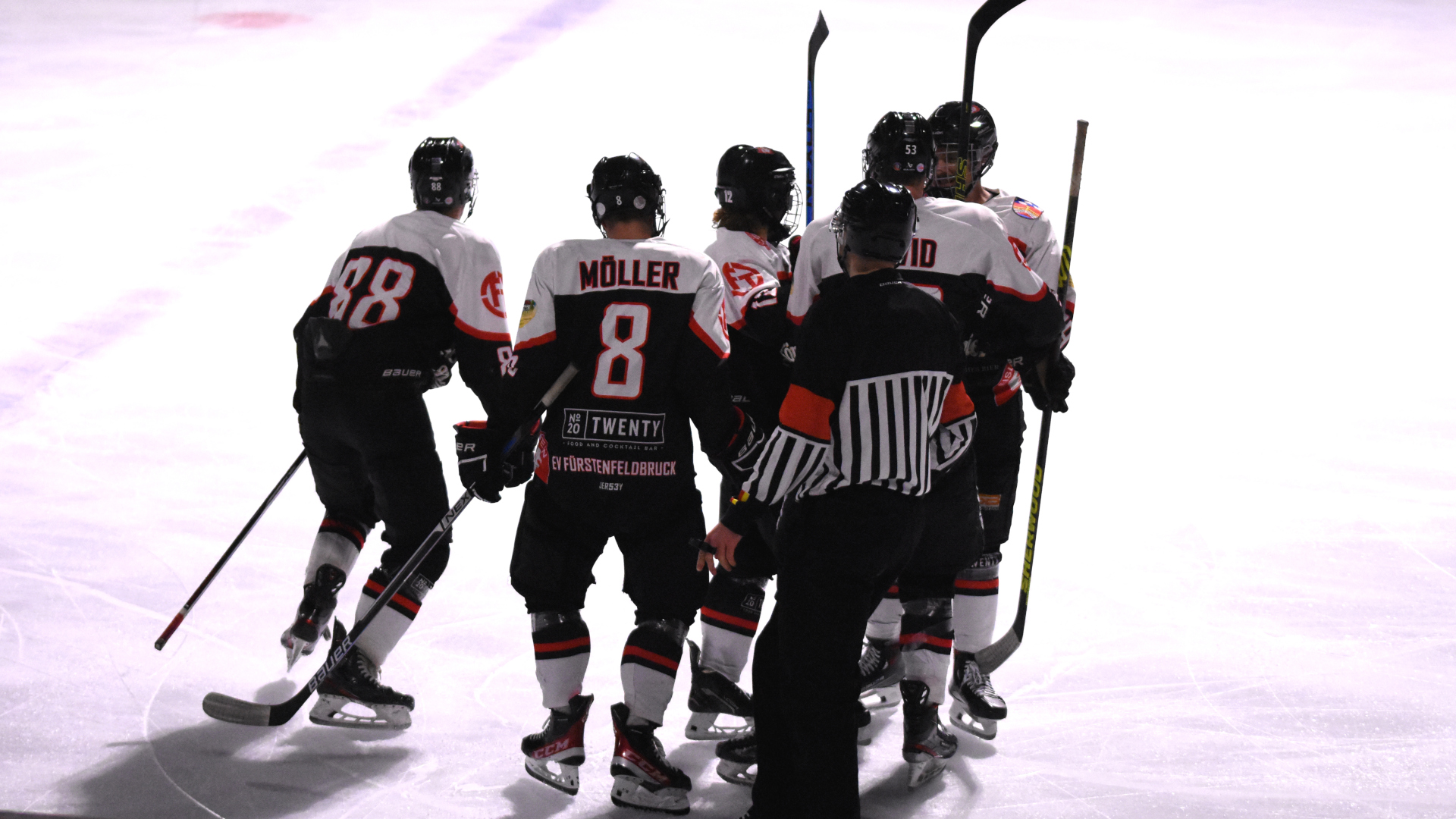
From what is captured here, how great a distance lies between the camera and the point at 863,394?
2.29 metres

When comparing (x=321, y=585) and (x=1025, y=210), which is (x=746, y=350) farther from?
(x=321, y=585)

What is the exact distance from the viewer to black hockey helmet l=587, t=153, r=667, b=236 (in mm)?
2707

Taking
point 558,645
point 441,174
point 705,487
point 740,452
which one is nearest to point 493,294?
point 441,174

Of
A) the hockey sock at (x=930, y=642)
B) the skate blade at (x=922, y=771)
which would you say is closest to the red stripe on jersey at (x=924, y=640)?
the hockey sock at (x=930, y=642)

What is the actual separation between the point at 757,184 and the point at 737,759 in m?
1.26

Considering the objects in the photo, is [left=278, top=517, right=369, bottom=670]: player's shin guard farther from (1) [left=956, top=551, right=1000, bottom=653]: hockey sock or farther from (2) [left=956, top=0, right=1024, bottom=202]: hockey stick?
(2) [left=956, top=0, right=1024, bottom=202]: hockey stick

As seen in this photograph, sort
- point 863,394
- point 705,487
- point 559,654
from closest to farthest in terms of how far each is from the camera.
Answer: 1. point 863,394
2. point 559,654
3. point 705,487

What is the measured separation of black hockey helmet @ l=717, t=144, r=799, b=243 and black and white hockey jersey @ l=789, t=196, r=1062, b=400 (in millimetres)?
157

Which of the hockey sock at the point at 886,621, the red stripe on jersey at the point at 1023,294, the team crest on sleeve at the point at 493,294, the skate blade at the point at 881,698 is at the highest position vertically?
the red stripe on jersey at the point at 1023,294

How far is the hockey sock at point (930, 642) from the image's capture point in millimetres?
2799

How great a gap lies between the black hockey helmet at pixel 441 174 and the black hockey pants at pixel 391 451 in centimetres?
45

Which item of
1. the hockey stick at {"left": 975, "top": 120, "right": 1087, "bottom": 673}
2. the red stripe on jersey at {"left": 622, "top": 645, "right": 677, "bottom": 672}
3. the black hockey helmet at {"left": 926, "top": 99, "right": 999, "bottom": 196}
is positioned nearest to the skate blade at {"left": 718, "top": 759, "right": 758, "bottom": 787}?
the red stripe on jersey at {"left": 622, "top": 645, "right": 677, "bottom": 672}

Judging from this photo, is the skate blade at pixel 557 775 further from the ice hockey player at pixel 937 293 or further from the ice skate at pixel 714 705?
the ice hockey player at pixel 937 293

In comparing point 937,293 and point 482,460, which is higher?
point 937,293
